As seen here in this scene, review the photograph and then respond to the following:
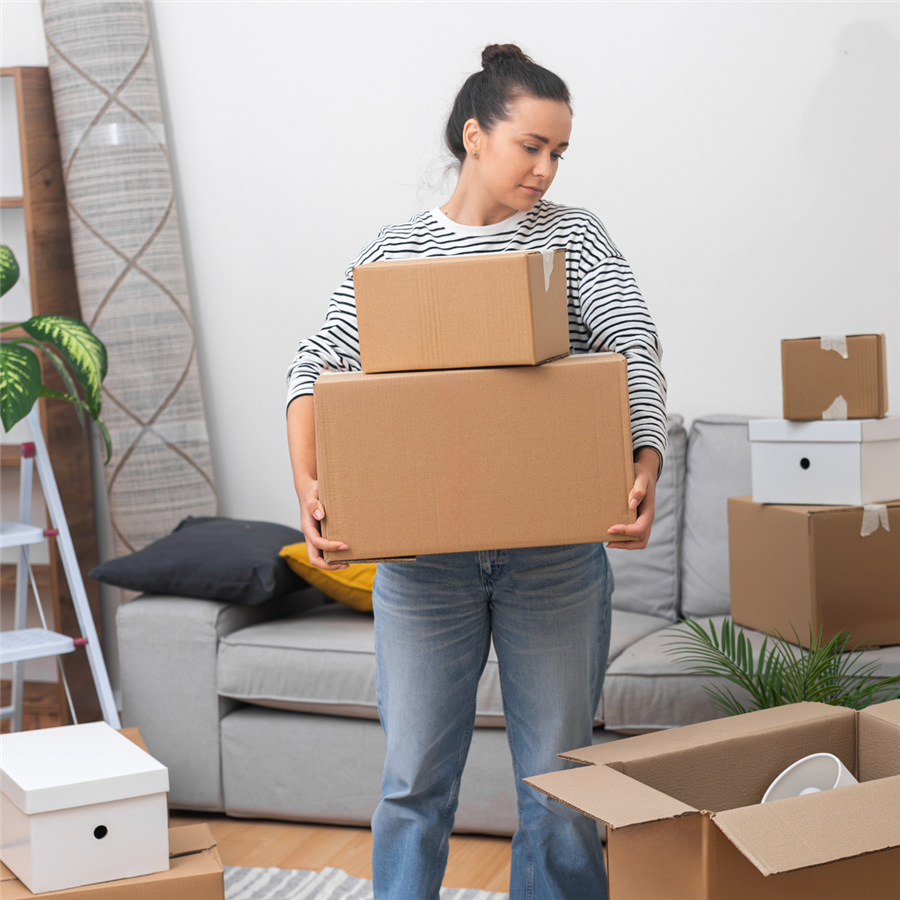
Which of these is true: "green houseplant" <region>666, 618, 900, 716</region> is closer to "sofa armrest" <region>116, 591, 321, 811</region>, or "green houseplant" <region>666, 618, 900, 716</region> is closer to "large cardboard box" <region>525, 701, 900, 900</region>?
"large cardboard box" <region>525, 701, 900, 900</region>

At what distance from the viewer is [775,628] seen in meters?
1.96

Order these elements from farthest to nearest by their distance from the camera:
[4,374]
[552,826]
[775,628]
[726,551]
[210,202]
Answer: [210,202] → [726,551] → [775,628] → [4,374] → [552,826]

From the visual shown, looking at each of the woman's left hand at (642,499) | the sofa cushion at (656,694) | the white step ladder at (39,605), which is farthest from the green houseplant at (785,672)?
the white step ladder at (39,605)

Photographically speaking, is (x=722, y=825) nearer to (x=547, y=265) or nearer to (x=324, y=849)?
(x=547, y=265)

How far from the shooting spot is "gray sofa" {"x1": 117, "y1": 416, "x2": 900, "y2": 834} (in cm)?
197

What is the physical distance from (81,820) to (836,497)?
139 centimetres

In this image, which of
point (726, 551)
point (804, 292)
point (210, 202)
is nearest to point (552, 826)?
point (726, 551)

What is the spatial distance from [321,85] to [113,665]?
5.60ft

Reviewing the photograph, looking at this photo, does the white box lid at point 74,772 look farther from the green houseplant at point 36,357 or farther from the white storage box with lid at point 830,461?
the white storage box with lid at point 830,461

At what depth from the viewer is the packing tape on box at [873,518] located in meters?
1.87

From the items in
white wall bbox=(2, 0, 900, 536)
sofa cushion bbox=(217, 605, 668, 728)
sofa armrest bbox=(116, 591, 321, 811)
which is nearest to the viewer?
sofa cushion bbox=(217, 605, 668, 728)

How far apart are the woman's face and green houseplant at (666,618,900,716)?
2.65ft

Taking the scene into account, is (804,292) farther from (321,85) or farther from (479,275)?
(479,275)

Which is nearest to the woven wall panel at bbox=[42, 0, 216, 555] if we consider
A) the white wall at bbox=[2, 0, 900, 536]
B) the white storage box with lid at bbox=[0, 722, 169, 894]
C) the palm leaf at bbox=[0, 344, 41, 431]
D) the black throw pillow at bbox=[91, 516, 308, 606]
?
the white wall at bbox=[2, 0, 900, 536]
